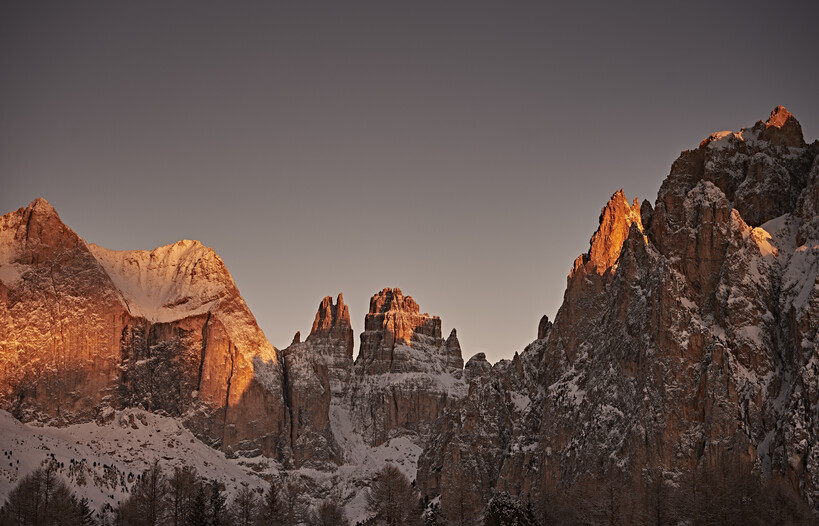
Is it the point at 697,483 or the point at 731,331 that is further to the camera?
the point at 731,331

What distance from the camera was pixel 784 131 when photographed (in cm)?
19350

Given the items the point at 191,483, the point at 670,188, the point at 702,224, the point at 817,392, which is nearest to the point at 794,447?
the point at 817,392

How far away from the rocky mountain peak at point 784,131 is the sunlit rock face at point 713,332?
221 mm

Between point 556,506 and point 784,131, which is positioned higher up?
point 784,131

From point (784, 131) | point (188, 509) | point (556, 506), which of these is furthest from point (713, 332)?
point (188, 509)

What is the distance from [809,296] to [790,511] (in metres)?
38.1

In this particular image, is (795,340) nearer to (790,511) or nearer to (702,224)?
(702,224)

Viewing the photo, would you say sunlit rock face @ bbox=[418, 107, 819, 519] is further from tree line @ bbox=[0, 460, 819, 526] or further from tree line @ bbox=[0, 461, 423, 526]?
tree line @ bbox=[0, 461, 423, 526]

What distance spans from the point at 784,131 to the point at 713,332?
43181 mm

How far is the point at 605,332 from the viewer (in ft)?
641

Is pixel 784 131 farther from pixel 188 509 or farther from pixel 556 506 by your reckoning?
pixel 188 509

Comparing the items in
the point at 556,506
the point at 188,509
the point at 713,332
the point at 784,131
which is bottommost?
the point at 556,506

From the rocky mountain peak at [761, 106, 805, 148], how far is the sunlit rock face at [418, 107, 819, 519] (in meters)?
0.22

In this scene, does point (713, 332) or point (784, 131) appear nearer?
point (713, 332)
